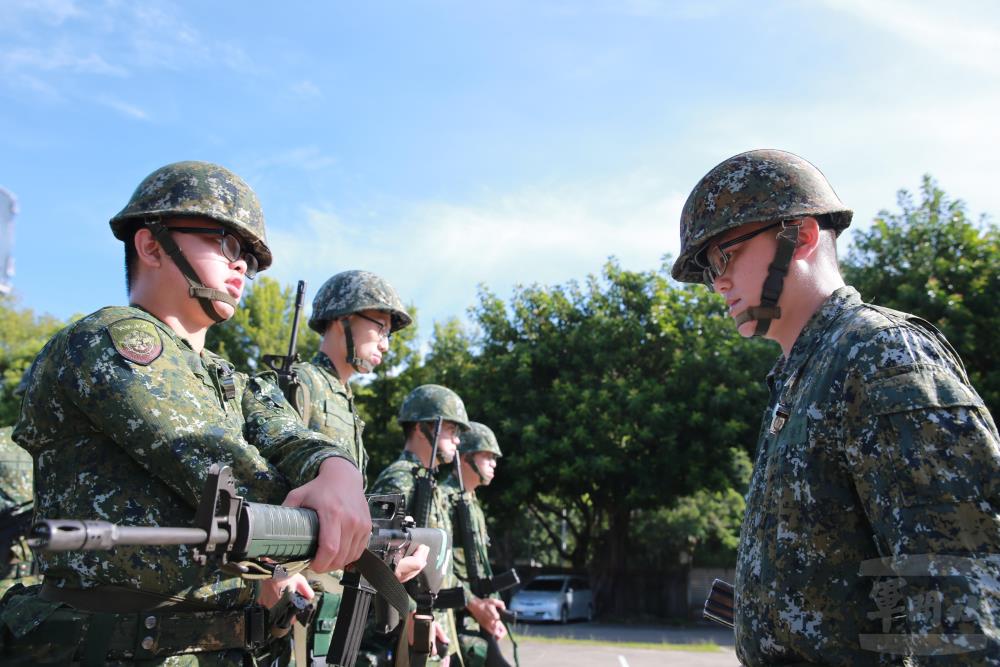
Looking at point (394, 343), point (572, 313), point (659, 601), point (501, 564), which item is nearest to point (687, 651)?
point (572, 313)

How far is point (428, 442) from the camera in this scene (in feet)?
26.3

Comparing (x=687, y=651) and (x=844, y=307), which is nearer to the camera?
(x=844, y=307)

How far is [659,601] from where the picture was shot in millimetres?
32500

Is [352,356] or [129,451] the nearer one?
[129,451]

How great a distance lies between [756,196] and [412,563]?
2.11 meters

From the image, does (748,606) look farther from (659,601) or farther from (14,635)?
(659,601)

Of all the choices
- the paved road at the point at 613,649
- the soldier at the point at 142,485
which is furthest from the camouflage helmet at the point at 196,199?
the paved road at the point at 613,649

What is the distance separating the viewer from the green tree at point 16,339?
107 feet

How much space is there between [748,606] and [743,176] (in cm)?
165

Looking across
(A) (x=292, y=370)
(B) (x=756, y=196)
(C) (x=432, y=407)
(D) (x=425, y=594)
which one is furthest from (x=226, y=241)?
(C) (x=432, y=407)

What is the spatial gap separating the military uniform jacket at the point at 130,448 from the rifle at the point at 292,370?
7.62 feet

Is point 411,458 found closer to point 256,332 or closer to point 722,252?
point 722,252

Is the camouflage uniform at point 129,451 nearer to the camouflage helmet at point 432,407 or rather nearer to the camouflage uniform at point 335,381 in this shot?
the camouflage uniform at point 335,381

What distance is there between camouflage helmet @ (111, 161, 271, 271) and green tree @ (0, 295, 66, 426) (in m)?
32.1
